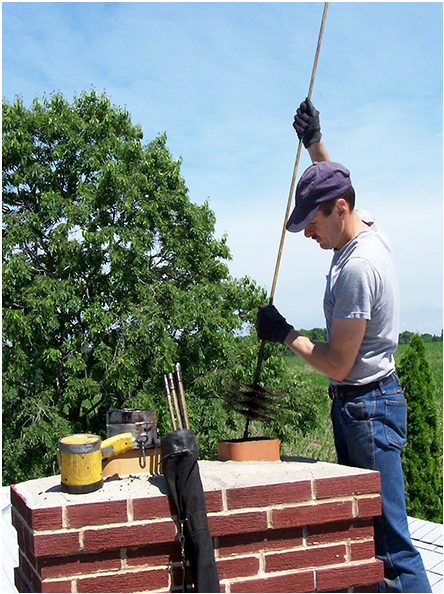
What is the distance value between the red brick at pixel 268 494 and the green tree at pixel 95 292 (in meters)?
6.93

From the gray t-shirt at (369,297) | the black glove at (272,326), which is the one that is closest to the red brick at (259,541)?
the gray t-shirt at (369,297)

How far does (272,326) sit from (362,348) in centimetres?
38

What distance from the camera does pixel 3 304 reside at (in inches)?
A: 371

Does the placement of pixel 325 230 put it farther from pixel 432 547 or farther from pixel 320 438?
pixel 320 438

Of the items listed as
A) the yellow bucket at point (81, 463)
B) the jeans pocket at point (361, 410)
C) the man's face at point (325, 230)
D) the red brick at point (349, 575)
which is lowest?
the red brick at point (349, 575)

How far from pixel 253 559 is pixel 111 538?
1.62 ft

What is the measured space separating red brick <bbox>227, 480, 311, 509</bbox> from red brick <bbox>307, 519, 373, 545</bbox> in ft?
0.44

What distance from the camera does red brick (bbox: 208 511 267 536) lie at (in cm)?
195

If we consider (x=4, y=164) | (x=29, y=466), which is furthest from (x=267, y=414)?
(x=4, y=164)

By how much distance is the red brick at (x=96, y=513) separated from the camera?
185 centimetres

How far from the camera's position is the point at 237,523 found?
1968mm

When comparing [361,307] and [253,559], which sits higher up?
[361,307]

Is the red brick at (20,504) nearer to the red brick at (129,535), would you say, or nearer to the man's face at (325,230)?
the red brick at (129,535)

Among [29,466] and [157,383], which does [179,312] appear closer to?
[157,383]
